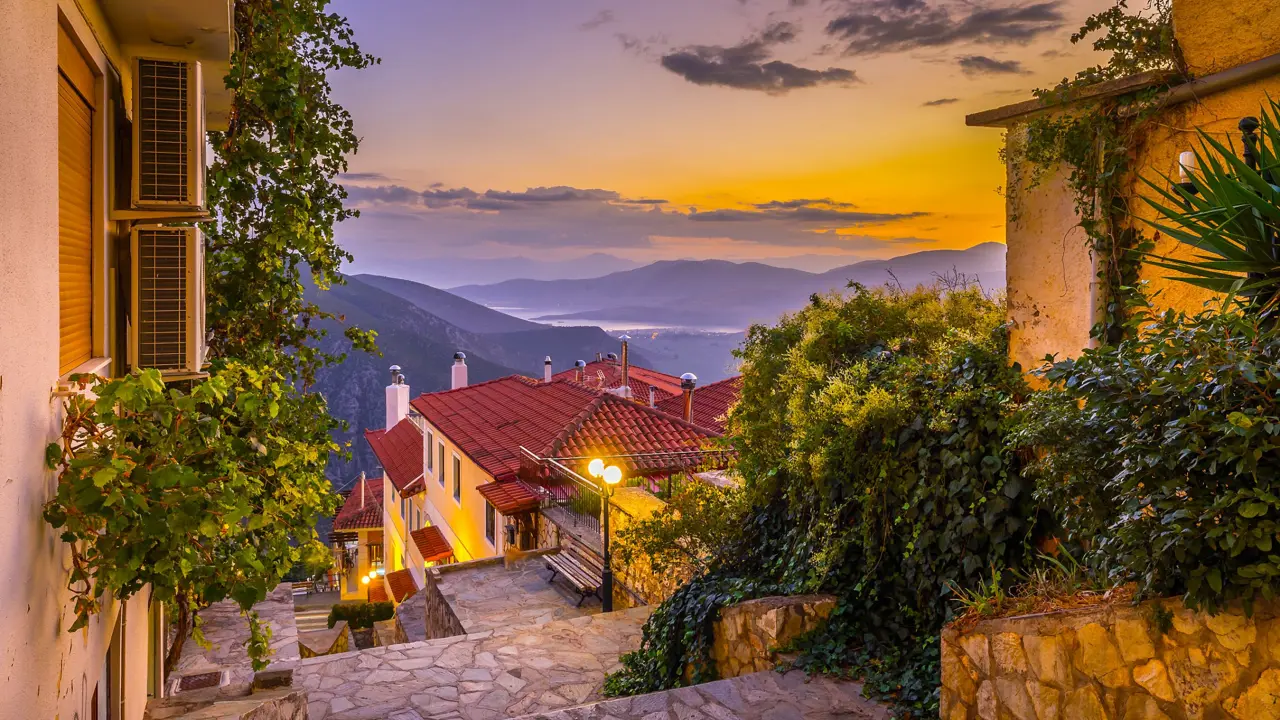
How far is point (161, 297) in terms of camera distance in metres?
4.10

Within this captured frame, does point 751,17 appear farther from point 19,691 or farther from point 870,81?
point 19,691

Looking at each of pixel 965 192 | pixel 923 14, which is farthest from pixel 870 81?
pixel 965 192

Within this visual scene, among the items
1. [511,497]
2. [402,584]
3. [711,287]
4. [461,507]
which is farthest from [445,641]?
[711,287]

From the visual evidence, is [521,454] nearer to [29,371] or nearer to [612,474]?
[612,474]

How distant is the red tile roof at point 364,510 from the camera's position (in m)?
35.1

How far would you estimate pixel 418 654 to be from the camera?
8.88m

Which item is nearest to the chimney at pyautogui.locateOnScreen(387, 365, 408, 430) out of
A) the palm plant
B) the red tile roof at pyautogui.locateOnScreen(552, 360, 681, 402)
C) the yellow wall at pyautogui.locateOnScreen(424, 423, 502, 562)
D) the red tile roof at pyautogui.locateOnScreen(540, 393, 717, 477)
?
the red tile roof at pyautogui.locateOnScreen(552, 360, 681, 402)

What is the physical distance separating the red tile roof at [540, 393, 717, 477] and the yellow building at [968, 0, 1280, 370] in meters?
10.9

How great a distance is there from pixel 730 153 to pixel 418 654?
21.4 m

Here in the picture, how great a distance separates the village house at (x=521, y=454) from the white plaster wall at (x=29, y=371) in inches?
300

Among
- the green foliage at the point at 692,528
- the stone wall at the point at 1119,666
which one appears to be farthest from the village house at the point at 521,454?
the stone wall at the point at 1119,666

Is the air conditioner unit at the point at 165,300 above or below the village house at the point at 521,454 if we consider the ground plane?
above

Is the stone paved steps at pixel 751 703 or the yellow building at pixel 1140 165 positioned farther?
the stone paved steps at pixel 751 703

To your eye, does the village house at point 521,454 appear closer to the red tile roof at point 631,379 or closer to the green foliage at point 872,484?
the red tile roof at point 631,379
